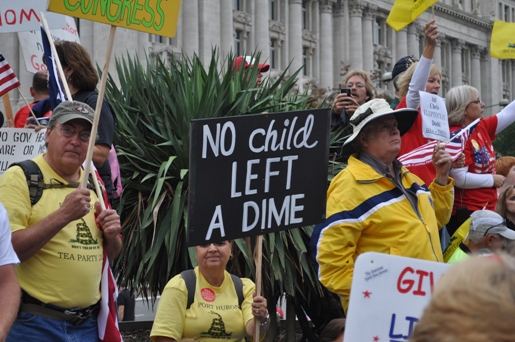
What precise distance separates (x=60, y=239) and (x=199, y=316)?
162 centimetres

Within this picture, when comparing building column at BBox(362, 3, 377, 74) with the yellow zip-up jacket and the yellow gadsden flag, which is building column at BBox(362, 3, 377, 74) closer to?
the yellow gadsden flag

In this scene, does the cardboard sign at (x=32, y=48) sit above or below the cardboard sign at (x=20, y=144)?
above

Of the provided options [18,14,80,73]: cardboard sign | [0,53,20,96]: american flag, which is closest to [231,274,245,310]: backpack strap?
[0,53,20,96]: american flag

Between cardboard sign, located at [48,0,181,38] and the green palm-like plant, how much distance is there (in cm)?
288

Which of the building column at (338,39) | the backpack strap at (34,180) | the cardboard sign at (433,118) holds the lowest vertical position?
the backpack strap at (34,180)

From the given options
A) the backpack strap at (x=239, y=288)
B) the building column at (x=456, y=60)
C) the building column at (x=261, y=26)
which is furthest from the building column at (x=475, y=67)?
the backpack strap at (x=239, y=288)

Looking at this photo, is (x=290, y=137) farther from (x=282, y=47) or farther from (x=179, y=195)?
(x=282, y=47)

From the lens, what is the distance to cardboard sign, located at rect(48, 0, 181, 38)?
16.5 feet

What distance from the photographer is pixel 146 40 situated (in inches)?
1555

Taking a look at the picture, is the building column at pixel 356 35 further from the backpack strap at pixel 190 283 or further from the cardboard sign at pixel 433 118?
the backpack strap at pixel 190 283

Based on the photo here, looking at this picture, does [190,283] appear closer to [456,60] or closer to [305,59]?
[305,59]

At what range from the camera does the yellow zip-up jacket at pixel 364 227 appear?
4891 mm

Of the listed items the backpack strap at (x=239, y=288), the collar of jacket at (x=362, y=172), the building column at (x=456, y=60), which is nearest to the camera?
the collar of jacket at (x=362, y=172)

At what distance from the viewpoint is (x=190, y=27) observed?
42875mm
